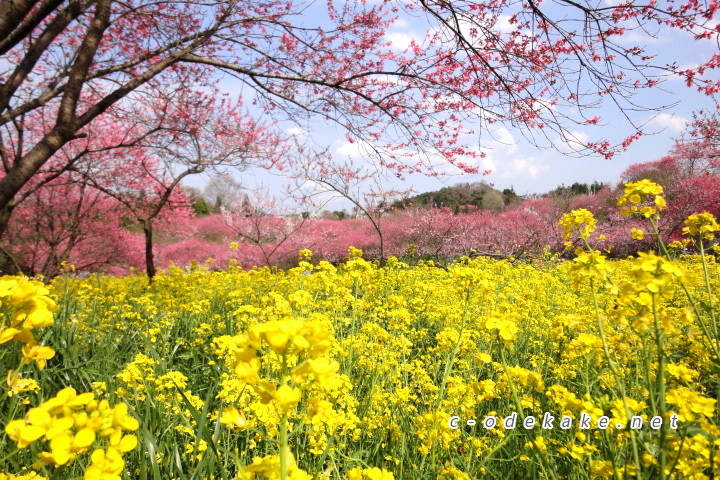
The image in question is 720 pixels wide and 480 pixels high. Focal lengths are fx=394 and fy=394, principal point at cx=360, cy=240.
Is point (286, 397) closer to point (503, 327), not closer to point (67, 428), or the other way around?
point (67, 428)

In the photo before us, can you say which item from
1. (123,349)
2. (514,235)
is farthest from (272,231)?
(123,349)

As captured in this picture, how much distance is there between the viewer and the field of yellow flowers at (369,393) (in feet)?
2.61

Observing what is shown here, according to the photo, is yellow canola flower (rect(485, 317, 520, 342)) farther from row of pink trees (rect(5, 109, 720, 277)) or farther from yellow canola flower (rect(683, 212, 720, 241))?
row of pink trees (rect(5, 109, 720, 277))

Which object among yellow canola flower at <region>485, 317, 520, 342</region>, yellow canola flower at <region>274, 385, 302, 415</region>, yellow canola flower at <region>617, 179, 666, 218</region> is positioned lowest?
yellow canola flower at <region>485, 317, 520, 342</region>

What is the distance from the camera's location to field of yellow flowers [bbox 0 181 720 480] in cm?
80

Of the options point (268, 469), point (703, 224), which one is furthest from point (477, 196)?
point (268, 469)

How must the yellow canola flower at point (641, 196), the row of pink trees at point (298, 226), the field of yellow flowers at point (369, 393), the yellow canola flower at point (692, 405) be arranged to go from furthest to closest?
1. the row of pink trees at point (298, 226)
2. the yellow canola flower at point (641, 196)
3. the yellow canola flower at point (692, 405)
4. the field of yellow flowers at point (369, 393)

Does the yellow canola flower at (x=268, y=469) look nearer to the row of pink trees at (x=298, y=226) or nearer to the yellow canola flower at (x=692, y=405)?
the yellow canola flower at (x=692, y=405)

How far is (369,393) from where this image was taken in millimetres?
2402

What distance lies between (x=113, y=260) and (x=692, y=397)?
11.6 meters

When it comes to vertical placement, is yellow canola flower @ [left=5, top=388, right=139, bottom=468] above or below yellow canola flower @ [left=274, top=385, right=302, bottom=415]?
below

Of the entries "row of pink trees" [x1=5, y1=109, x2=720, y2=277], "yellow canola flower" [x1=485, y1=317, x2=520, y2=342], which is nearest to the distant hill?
"row of pink trees" [x1=5, y1=109, x2=720, y2=277]

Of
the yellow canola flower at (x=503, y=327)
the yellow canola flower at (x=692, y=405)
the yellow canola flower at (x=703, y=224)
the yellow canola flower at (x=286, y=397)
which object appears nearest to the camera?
the yellow canola flower at (x=286, y=397)

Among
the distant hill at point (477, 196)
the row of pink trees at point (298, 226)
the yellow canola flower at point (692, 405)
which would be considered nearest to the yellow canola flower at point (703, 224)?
the yellow canola flower at point (692, 405)
